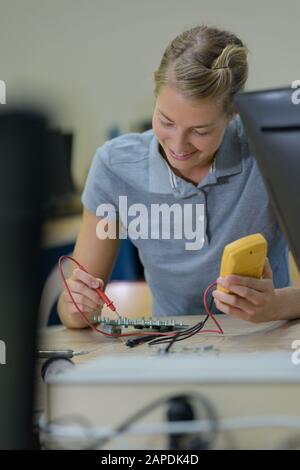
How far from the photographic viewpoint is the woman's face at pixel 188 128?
1.18m

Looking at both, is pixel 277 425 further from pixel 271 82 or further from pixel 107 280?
pixel 271 82

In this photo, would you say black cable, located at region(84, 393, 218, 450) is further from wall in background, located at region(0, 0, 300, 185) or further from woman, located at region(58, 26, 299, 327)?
wall in background, located at region(0, 0, 300, 185)

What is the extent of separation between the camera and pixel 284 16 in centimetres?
138

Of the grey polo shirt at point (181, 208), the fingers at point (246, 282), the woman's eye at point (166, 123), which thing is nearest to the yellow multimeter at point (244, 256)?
the fingers at point (246, 282)

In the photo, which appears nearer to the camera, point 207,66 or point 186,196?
point 207,66

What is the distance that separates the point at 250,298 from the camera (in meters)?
1.09

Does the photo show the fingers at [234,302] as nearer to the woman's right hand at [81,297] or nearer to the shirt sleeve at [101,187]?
the woman's right hand at [81,297]

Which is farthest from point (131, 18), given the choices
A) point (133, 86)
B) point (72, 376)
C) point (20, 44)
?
point (72, 376)

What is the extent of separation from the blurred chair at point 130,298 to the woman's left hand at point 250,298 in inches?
8.3

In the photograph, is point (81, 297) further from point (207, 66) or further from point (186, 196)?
point (207, 66)

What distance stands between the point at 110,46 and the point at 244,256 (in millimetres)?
662

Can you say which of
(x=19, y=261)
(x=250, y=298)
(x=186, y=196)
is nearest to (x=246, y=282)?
(x=250, y=298)

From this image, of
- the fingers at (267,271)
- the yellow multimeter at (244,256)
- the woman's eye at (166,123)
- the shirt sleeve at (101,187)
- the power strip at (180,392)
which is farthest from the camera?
the shirt sleeve at (101,187)
